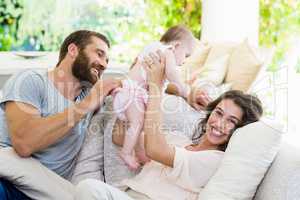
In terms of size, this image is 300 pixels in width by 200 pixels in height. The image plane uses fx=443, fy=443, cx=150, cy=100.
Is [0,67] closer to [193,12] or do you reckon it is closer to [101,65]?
[101,65]

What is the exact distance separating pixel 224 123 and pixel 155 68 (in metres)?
0.37

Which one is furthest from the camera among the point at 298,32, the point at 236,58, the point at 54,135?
the point at 298,32

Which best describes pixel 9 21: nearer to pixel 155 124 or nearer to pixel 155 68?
pixel 155 68

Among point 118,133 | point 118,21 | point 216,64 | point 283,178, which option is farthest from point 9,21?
point 283,178

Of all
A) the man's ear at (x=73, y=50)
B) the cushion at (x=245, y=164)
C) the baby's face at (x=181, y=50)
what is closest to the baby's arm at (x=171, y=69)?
the baby's face at (x=181, y=50)

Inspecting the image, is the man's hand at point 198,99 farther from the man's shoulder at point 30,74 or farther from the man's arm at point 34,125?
the man's shoulder at point 30,74

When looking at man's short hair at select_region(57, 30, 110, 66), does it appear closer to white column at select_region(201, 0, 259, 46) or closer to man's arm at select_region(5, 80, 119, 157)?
man's arm at select_region(5, 80, 119, 157)

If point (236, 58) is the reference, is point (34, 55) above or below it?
below

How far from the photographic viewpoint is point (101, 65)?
83.3 inches

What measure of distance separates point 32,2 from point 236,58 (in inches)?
86.6

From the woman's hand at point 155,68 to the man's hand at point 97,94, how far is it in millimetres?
176

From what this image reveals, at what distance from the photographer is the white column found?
3.98m

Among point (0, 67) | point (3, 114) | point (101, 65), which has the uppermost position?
point (101, 65)

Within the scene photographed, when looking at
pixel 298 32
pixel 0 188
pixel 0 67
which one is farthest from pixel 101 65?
pixel 298 32
